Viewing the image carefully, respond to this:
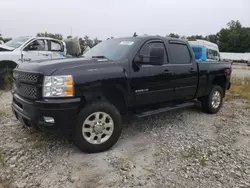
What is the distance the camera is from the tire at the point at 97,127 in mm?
3664

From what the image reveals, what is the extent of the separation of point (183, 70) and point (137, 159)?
2.30 m

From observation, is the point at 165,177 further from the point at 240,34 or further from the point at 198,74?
the point at 240,34

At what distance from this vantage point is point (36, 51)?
9180mm

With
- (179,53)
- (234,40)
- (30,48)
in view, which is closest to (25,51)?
(30,48)

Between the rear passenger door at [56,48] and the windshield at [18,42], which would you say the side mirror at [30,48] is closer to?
the windshield at [18,42]

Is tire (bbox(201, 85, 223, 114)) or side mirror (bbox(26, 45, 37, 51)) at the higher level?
side mirror (bbox(26, 45, 37, 51))

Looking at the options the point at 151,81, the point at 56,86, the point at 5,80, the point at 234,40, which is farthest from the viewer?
the point at 234,40

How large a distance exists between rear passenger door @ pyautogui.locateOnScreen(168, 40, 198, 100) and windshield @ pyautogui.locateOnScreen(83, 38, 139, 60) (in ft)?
3.23

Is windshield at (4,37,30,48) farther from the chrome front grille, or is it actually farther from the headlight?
the headlight

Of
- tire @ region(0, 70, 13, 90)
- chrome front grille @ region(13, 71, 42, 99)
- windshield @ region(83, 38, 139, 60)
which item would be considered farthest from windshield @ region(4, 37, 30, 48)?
chrome front grille @ region(13, 71, 42, 99)

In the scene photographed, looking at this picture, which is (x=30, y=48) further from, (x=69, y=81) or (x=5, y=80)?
(x=69, y=81)

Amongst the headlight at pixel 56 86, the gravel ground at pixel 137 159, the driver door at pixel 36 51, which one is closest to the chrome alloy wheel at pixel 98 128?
the gravel ground at pixel 137 159

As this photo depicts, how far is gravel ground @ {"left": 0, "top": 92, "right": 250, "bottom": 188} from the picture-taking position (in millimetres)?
3203

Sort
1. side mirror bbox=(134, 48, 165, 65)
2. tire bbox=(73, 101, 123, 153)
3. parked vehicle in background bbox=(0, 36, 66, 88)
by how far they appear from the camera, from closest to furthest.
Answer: tire bbox=(73, 101, 123, 153)
side mirror bbox=(134, 48, 165, 65)
parked vehicle in background bbox=(0, 36, 66, 88)
